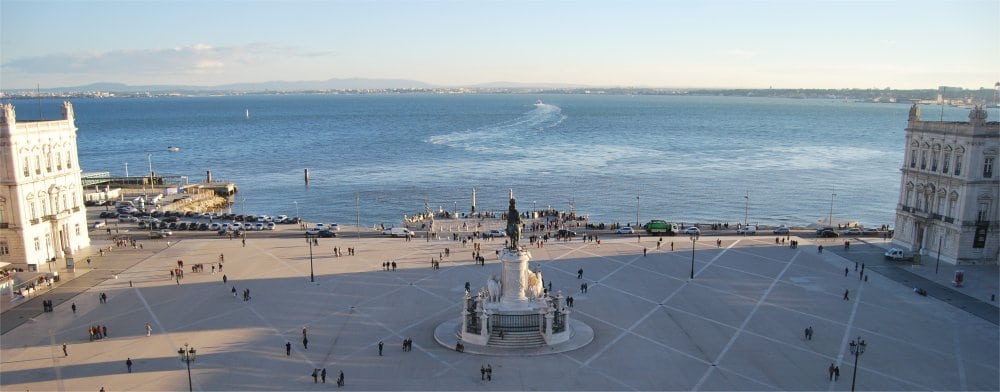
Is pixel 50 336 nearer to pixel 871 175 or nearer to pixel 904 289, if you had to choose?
pixel 904 289

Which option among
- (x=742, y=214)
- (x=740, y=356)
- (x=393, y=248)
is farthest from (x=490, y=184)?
(x=740, y=356)

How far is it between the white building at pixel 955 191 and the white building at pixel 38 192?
5954 centimetres

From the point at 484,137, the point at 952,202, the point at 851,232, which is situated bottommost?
the point at 484,137

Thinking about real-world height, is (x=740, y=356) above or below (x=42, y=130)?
below

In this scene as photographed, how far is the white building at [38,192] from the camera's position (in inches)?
1822

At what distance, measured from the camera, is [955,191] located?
47.0 meters

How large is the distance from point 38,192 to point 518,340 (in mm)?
36612

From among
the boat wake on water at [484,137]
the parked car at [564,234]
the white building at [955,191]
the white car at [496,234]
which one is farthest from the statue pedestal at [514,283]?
the boat wake on water at [484,137]

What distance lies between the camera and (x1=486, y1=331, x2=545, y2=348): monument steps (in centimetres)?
3212

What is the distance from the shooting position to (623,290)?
41.4 meters

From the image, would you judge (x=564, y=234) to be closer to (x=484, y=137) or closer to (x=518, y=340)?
(x=518, y=340)

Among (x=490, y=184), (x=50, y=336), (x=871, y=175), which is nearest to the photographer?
(x=50, y=336)

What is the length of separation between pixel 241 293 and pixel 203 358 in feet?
34.3

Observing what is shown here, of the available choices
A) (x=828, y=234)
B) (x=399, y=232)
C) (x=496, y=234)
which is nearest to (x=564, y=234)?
(x=496, y=234)
